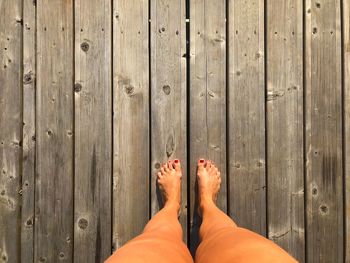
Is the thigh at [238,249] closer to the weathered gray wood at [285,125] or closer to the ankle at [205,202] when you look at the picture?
the ankle at [205,202]

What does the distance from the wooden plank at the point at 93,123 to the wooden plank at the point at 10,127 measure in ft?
0.96

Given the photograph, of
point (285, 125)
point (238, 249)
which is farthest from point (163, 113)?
point (238, 249)

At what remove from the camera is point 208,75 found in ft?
5.83

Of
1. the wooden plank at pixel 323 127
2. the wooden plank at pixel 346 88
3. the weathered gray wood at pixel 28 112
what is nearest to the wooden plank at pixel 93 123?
the weathered gray wood at pixel 28 112

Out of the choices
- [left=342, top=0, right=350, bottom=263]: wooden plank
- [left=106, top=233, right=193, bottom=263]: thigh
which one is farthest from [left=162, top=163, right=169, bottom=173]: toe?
[left=342, top=0, right=350, bottom=263]: wooden plank

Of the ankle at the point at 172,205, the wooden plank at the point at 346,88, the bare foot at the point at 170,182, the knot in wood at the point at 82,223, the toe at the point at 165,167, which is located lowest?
the knot in wood at the point at 82,223

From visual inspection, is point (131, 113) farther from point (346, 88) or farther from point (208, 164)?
point (346, 88)

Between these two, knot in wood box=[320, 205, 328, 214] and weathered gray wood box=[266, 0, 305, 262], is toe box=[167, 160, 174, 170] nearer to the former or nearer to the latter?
weathered gray wood box=[266, 0, 305, 262]

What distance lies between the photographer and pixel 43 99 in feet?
5.78

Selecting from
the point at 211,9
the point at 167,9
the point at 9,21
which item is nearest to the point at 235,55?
the point at 211,9

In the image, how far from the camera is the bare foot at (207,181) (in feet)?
5.64

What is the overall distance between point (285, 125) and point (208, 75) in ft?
1.53

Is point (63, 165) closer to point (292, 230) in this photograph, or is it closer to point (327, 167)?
point (292, 230)

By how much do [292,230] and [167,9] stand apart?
1.28 m
